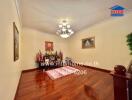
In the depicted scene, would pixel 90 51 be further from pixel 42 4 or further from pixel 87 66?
pixel 42 4

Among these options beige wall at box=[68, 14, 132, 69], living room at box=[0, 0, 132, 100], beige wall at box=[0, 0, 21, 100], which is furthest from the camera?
beige wall at box=[68, 14, 132, 69]

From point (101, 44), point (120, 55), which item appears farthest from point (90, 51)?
point (120, 55)

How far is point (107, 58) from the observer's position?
14.5 ft

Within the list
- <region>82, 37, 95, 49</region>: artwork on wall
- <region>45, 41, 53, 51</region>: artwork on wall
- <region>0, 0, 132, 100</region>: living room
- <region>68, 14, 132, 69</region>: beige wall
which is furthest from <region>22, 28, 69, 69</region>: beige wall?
<region>68, 14, 132, 69</region>: beige wall

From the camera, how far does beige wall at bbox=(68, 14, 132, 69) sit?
12.1ft

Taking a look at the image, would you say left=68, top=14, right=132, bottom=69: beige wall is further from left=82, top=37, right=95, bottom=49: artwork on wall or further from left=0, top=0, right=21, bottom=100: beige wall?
left=0, top=0, right=21, bottom=100: beige wall

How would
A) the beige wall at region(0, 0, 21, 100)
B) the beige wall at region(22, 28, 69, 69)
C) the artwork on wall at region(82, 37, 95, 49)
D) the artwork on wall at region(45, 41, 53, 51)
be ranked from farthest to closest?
1. the artwork on wall at region(45, 41, 53, 51)
2. the artwork on wall at region(82, 37, 95, 49)
3. the beige wall at region(22, 28, 69, 69)
4. the beige wall at region(0, 0, 21, 100)

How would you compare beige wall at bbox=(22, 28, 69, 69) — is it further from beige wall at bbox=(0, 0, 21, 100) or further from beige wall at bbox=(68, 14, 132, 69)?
beige wall at bbox=(0, 0, 21, 100)

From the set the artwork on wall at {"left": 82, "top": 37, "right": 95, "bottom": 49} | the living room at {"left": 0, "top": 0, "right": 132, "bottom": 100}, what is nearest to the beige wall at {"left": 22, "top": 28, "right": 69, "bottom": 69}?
the living room at {"left": 0, "top": 0, "right": 132, "bottom": 100}

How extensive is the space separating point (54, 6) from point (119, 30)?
3031 mm

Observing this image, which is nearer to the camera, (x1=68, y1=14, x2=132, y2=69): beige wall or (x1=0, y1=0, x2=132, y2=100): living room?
(x1=0, y1=0, x2=132, y2=100): living room

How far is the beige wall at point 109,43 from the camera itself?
12.1 feet

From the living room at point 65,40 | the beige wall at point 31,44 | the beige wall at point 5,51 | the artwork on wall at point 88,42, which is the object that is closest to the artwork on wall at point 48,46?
the living room at point 65,40

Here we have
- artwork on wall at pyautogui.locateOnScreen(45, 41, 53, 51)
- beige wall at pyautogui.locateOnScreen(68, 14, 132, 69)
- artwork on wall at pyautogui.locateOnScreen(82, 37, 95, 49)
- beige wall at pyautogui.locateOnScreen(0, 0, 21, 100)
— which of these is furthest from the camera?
artwork on wall at pyautogui.locateOnScreen(45, 41, 53, 51)
